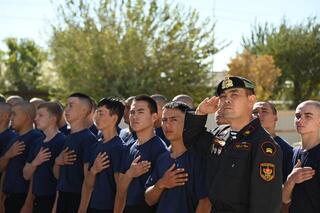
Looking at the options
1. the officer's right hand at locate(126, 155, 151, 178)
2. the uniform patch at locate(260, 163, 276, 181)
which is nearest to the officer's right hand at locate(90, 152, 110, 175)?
the officer's right hand at locate(126, 155, 151, 178)

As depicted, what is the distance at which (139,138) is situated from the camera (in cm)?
498

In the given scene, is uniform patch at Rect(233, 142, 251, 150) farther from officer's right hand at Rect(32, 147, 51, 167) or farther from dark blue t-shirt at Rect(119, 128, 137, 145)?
officer's right hand at Rect(32, 147, 51, 167)

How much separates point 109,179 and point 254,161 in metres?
1.98

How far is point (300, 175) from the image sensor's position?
458 cm

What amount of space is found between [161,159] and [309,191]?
1.32 meters

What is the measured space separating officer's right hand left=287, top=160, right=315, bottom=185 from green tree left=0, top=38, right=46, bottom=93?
2973 cm

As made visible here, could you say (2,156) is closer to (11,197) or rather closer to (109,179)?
(11,197)

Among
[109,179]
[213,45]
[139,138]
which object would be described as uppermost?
[213,45]

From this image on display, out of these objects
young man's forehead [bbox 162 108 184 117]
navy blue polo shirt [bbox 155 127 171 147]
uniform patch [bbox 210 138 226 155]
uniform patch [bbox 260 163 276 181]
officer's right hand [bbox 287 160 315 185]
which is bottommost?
officer's right hand [bbox 287 160 315 185]

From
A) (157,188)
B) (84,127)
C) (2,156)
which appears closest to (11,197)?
(2,156)

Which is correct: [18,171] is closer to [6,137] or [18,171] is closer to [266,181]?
[6,137]

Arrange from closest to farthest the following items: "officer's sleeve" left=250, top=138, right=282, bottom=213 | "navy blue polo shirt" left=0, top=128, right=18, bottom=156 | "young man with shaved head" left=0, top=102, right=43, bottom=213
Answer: "officer's sleeve" left=250, top=138, right=282, bottom=213
"young man with shaved head" left=0, top=102, right=43, bottom=213
"navy blue polo shirt" left=0, top=128, right=18, bottom=156

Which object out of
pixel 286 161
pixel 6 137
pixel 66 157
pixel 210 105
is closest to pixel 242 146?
pixel 210 105

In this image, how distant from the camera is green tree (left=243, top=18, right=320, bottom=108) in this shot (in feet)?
110
